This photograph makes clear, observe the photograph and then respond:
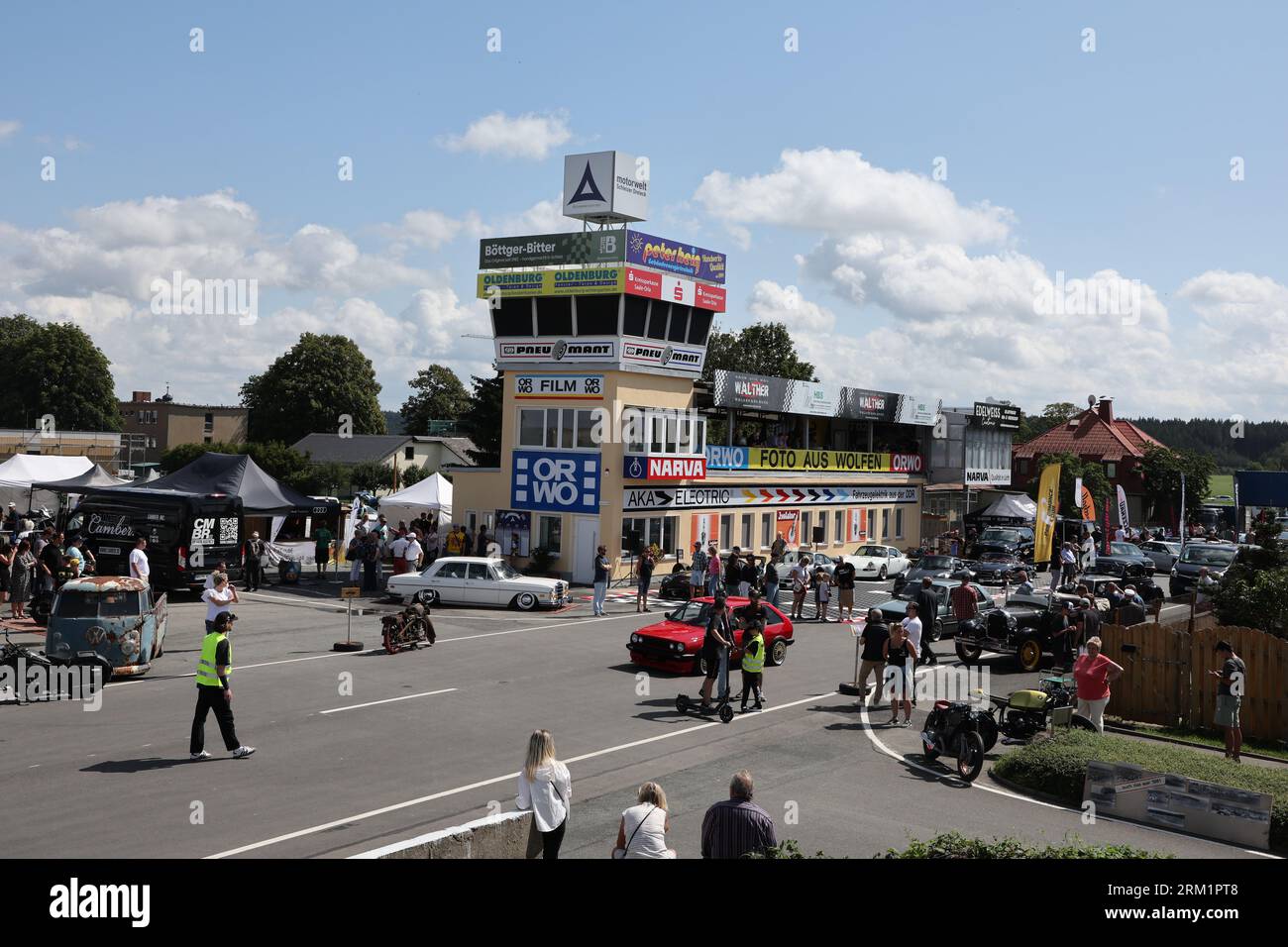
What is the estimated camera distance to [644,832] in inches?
314

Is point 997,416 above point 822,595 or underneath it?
above

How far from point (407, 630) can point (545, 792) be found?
13804mm

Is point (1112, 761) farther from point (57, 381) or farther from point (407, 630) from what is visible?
point (57, 381)

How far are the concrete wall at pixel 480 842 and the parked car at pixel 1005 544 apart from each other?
37574 millimetres

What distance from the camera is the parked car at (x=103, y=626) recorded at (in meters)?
17.5

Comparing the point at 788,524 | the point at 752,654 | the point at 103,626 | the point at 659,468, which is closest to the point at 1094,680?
the point at 752,654

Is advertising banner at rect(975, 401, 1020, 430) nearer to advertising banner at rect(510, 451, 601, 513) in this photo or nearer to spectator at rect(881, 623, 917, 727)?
advertising banner at rect(510, 451, 601, 513)

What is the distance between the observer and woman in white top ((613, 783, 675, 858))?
26.1 ft

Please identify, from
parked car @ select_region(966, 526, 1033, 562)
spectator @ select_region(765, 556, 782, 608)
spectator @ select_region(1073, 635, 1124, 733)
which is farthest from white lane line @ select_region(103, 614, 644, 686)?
parked car @ select_region(966, 526, 1033, 562)

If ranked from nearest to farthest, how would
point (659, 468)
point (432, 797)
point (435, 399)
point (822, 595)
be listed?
1. point (432, 797)
2. point (822, 595)
3. point (659, 468)
4. point (435, 399)

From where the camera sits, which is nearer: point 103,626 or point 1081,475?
point 103,626

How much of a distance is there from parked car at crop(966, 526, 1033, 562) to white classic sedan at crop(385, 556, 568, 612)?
21841 millimetres

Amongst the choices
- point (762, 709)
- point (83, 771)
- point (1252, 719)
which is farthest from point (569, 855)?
point (1252, 719)
